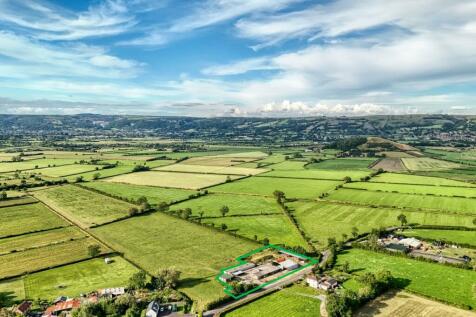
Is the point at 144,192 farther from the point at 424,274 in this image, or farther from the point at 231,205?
the point at 424,274

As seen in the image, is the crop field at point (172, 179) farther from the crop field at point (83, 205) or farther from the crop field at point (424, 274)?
the crop field at point (424, 274)

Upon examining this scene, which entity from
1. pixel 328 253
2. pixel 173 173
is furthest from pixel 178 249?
pixel 173 173

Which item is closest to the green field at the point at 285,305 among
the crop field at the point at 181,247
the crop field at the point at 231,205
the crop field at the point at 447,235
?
the crop field at the point at 181,247

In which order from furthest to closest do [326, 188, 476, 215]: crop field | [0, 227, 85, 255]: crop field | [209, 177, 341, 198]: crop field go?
[209, 177, 341, 198]: crop field < [326, 188, 476, 215]: crop field < [0, 227, 85, 255]: crop field

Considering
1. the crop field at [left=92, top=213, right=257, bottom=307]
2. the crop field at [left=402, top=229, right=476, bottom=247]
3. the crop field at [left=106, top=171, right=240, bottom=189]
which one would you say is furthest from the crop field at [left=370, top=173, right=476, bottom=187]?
the crop field at [left=92, top=213, right=257, bottom=307]

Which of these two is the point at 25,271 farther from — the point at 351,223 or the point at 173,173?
Result: the point at 173,173

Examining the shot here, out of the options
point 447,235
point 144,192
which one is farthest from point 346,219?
point 144,192

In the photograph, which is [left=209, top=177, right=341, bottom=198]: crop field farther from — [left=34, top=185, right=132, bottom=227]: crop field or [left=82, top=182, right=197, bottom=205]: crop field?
[left=34, top=185, right=132, bottom=227]: crop field

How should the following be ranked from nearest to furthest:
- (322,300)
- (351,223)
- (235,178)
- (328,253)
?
(322,300), (328,253), (351,223), (235,178)
